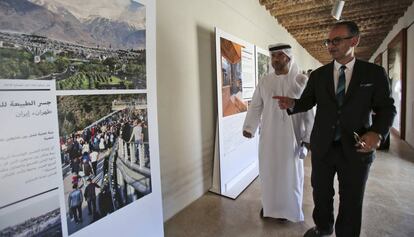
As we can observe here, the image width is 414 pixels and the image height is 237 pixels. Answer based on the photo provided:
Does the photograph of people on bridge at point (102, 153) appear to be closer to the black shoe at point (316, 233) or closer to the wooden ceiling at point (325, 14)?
the black shoe at point (316, 233)

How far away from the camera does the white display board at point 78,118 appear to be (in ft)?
A: 3.64

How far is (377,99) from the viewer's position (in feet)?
5.37

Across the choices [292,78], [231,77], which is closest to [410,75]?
[231,77]

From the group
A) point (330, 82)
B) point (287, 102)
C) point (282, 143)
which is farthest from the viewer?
point (282, 143)

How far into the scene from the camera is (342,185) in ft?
5.94

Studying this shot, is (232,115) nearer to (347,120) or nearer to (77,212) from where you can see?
(347,120)

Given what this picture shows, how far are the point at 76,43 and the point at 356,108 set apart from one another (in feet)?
5.63

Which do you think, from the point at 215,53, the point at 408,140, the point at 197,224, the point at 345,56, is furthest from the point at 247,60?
the point at 408,140

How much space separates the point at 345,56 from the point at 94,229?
190 cm

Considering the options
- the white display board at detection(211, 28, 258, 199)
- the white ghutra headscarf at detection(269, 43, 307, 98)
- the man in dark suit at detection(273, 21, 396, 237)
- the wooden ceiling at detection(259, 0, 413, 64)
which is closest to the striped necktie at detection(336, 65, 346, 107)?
the man in dark suit at detection(273, 21, 396, 237)

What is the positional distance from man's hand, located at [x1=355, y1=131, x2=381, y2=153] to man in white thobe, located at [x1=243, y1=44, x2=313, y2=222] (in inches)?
30.8

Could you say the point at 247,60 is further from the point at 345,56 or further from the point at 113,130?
the point at 113,130

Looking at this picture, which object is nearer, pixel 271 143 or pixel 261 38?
pixel 271 143

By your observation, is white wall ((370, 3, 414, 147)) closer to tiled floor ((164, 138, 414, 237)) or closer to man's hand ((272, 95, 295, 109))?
tiled floor ((164, 138, 414, 237))
